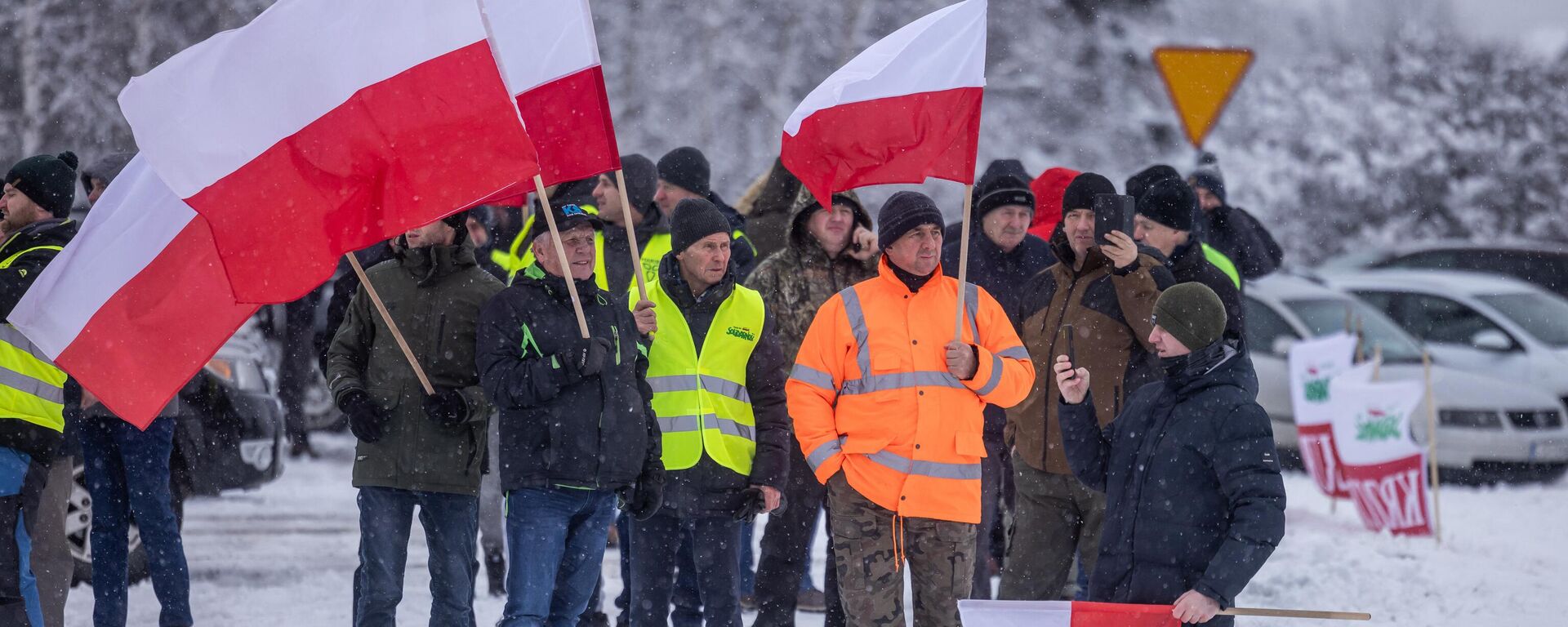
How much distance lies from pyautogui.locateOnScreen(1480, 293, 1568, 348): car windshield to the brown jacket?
35.9 ft

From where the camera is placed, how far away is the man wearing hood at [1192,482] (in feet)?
15.7

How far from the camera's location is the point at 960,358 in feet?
18.5

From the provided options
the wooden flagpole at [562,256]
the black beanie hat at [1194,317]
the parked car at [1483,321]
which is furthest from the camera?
the parked car at [1483,321]

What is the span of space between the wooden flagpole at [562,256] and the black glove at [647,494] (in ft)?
1.95

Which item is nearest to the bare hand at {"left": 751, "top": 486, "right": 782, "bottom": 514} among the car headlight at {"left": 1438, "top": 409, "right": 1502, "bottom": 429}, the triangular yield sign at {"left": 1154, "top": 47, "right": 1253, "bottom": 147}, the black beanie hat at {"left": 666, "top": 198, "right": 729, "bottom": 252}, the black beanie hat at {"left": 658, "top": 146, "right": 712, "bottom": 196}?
the black beanie hat at {"left": 666, "top": 198, "right": 729, "bottom": 252}

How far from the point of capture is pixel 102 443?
6.66 meters

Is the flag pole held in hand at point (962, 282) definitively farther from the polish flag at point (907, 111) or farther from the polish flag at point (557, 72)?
the polish flag at point (557, 72)

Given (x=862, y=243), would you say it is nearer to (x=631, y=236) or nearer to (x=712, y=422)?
(x=712, y=422)

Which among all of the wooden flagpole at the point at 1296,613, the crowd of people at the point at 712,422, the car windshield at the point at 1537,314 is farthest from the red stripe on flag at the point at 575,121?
the car windshield at the point at 1537,314

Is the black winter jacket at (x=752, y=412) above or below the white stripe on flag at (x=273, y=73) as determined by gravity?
below

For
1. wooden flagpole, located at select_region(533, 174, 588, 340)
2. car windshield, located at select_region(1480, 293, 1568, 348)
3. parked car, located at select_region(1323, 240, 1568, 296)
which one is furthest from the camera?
parked car, located at select_region(1323, 240, 1568, 296)

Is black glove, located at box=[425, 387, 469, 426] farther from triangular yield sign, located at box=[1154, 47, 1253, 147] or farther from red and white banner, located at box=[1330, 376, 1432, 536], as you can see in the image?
red and white banner, located at box=[1330, 376, 1432, 536]

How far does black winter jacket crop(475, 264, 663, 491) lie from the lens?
585 centimetres

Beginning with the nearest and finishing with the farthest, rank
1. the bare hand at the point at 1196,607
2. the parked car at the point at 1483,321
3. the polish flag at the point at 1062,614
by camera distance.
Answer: the bare hand at the point at 1196,607 → the polish flag at the point at 1062,614 → the parked car at the point at 1483,321
